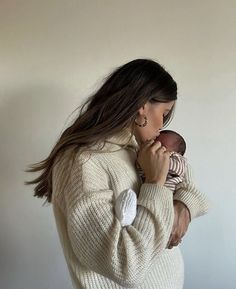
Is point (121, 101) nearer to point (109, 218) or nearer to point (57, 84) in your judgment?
point (109, 218)

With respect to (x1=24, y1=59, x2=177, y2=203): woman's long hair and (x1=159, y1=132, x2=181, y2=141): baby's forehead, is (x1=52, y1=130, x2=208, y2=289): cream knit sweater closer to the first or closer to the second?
(x1=24, y1=59, x2=177, y2=203): woman's long hair

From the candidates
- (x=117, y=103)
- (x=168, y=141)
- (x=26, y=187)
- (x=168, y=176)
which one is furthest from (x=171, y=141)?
(x=26, y=187)

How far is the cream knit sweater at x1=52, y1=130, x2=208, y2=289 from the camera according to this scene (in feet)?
3.13

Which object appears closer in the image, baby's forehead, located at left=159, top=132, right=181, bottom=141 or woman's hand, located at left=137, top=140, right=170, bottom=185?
woman's hand, located at left=137, top=140, right=170, bottom=185

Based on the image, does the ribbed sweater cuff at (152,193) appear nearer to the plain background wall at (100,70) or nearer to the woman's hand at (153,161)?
the woman's hand at (153,161)

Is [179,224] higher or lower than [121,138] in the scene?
lower

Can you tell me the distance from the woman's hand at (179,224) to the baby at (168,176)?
2.9 inches

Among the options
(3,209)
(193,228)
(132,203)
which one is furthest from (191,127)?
(3,209)

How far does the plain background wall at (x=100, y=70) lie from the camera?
1.49 meters

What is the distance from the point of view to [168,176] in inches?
48.0

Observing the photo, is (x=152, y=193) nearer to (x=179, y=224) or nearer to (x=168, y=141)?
(x=179, y=224)

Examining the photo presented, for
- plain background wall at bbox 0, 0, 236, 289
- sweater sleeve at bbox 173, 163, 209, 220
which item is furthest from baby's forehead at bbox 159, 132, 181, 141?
plain background wall at bbox 0, 0, 236, 289

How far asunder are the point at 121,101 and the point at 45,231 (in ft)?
2.38

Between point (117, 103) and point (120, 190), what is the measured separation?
8.8 inches
